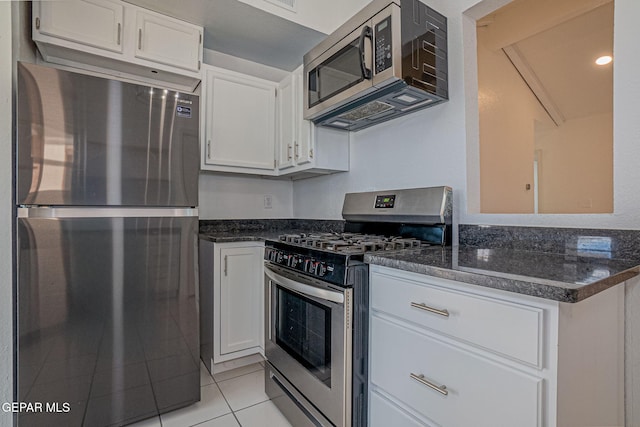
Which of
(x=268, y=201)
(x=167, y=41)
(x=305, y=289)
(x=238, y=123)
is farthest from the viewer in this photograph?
(x=268, y=201)

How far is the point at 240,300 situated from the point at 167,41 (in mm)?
1728

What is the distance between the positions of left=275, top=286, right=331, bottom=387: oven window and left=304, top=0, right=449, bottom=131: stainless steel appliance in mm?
1099

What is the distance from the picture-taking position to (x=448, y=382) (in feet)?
3.05

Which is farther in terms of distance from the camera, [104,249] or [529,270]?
[104,249]

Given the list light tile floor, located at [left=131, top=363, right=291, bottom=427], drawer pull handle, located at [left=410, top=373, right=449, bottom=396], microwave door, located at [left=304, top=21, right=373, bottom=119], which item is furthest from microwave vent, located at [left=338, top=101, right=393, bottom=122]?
light tile floor, located at [left=131, top=363, right=291, bottom=427]

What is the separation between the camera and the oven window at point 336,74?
5.32ft

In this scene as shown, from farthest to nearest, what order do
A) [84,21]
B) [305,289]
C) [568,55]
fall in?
[568,55] → [84,21] → [305,289]

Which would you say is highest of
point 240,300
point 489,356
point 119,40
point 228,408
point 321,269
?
point 119,40

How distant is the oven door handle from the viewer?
1.23 meters

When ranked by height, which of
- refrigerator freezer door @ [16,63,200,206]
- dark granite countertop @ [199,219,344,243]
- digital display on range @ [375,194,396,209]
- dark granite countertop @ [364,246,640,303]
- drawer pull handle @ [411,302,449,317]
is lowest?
drawer pull handle @ [411,302,449,317]

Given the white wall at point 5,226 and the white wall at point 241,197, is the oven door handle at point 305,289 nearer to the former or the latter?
the white wall at point 241,197

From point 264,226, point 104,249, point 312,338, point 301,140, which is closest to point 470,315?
point 312,338

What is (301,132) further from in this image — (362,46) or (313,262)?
(313,262)

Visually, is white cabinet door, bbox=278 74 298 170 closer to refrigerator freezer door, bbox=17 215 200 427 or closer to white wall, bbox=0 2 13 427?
refrigerator freezer door, bbox=17 215 200 427
